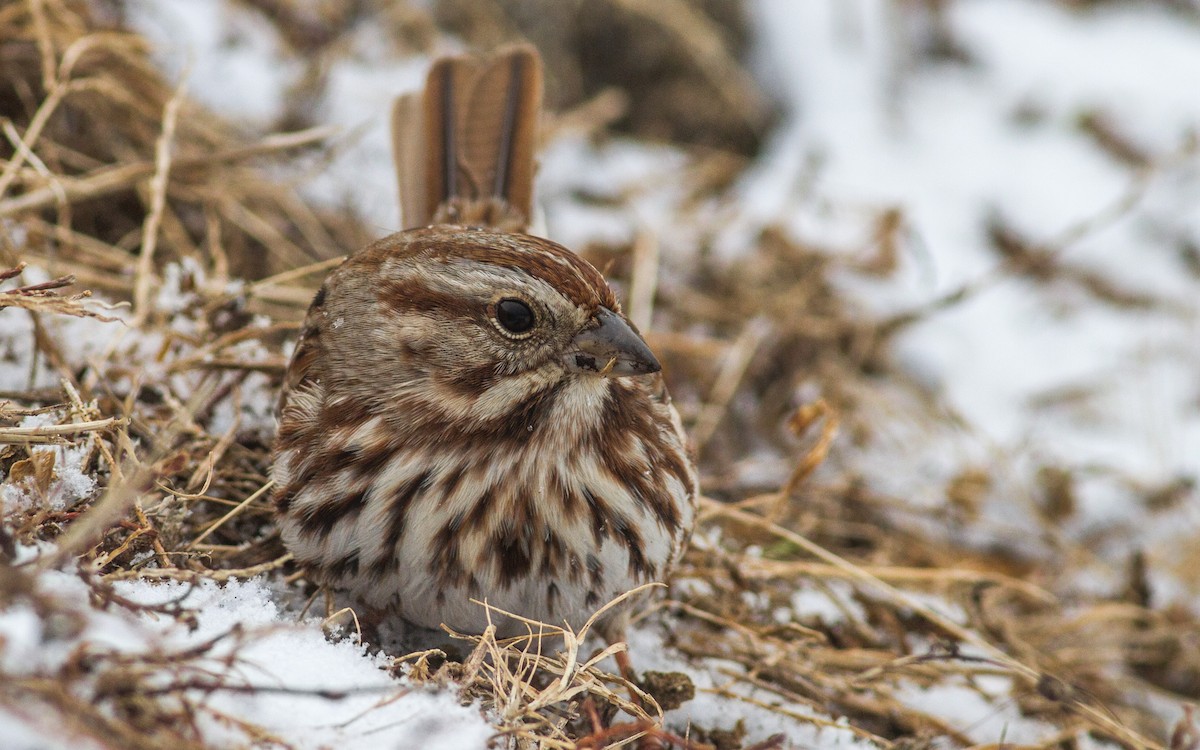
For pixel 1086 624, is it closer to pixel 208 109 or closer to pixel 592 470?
pixel 592 470

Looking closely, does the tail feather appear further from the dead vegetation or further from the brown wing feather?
the dead vegetation

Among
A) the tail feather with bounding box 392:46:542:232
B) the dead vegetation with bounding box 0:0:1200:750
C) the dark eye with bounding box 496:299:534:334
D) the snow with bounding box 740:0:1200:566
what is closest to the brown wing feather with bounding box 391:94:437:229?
the tail feather with bounding box 392:46:542:232

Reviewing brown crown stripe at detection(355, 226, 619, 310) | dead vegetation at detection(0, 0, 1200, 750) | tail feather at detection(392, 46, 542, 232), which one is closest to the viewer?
dead vegetation at detection(0, 0, 1200, 750)

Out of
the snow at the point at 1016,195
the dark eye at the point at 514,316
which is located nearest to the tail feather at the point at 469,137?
the dark eye at the point at 514,316

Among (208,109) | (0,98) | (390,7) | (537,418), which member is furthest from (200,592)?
(390,7)

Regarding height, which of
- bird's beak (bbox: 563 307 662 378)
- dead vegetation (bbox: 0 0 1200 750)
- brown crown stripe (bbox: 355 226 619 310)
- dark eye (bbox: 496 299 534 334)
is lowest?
dead vegetation (bbox: 0 0 1200 750)
